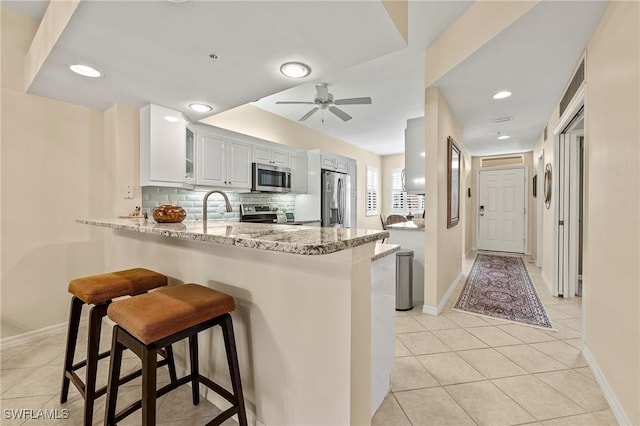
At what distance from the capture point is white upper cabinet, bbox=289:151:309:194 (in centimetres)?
480

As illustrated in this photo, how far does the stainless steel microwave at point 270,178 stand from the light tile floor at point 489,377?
2.54 m

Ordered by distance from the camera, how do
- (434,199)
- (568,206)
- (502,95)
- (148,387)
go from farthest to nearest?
(568,206) → (502,95) → (434,199) → (148,387)

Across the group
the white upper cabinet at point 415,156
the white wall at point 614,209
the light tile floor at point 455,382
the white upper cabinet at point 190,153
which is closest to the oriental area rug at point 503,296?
the light tile floor at point 455,382

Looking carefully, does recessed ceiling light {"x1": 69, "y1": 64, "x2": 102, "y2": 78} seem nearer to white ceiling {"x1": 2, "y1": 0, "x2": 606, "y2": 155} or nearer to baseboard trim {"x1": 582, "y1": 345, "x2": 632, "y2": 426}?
white ceiling {"x1": 2, "y1": 0, "x2": 606, "y2": 155}

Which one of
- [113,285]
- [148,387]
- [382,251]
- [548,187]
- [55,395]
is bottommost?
[55,395]

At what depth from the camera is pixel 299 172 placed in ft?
16.3

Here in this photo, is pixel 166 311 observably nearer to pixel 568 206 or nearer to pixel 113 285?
pixel 113 285

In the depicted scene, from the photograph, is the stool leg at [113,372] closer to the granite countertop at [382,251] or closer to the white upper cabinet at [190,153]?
the granite countertop at [382,251]

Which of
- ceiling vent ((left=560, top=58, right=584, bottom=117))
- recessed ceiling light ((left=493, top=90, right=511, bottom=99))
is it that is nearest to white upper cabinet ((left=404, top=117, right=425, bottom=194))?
recessed ceiling light ((left=493, top=90, right=511, bottom=99))

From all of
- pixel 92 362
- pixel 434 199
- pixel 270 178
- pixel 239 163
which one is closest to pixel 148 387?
pixel 92 362

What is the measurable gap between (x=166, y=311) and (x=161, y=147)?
2.25m

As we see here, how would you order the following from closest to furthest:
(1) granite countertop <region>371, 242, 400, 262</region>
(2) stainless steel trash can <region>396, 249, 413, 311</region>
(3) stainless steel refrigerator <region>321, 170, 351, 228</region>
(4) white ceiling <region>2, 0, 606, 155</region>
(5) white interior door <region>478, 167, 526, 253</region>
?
(1) granite countertop <region>371, 242, 400, 262</region> → (4) white ceiling <region>2, 0, 606, 155</region> → (2) stainless steel trash can <region>396, 249, 413, 311</region> → (3) stainless steel refrigerator <region>321, 170, 351, 228</region> → (5) white interior door <region>478, 167, 526, 253</region>

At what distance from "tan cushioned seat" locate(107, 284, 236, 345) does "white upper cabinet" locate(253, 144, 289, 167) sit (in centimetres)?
299

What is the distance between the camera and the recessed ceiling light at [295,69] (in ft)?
6.68
